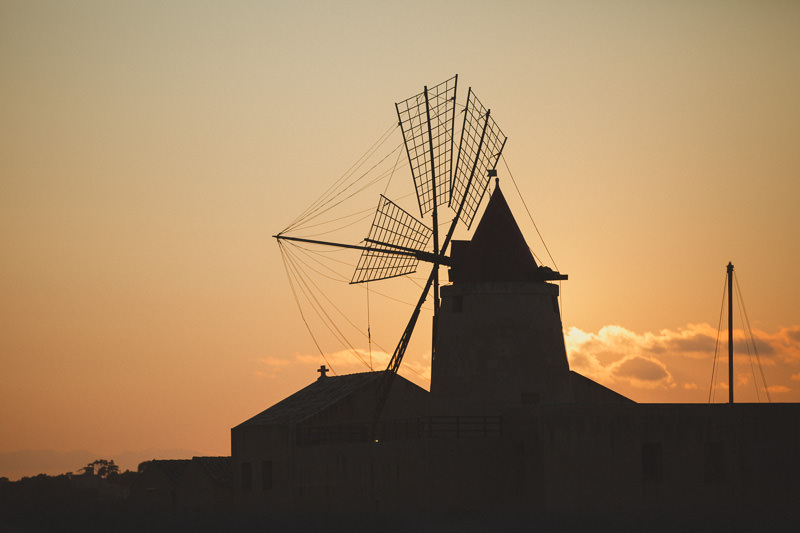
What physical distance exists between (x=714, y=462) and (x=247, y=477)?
22.3 m

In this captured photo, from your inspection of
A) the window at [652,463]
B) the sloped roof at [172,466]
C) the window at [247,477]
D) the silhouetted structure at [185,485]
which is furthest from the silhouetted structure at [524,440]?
the sloped roof at [172,466]

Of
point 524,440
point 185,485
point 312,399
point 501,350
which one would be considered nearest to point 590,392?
point 501,350

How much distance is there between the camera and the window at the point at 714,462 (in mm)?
38000

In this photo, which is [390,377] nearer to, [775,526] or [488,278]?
[488,278]

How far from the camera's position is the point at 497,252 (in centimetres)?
4316

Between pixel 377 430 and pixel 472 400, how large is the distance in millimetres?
6309

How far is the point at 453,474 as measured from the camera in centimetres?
3909

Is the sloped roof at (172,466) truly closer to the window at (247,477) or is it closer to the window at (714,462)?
the window at (247,477)

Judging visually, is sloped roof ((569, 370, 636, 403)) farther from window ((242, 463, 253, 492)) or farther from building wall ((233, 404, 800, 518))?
window ((242, 463, 253, 492))

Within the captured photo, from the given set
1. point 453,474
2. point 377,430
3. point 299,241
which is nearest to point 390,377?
point 377,430

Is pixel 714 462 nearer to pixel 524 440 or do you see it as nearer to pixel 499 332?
pixel 524 440

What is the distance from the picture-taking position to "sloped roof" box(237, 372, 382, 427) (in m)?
51.6

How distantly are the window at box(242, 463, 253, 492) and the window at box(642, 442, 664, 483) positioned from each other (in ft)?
67.8

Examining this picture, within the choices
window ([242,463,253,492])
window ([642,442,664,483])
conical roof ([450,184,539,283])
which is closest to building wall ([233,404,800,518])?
window ([642,442,664,483])
